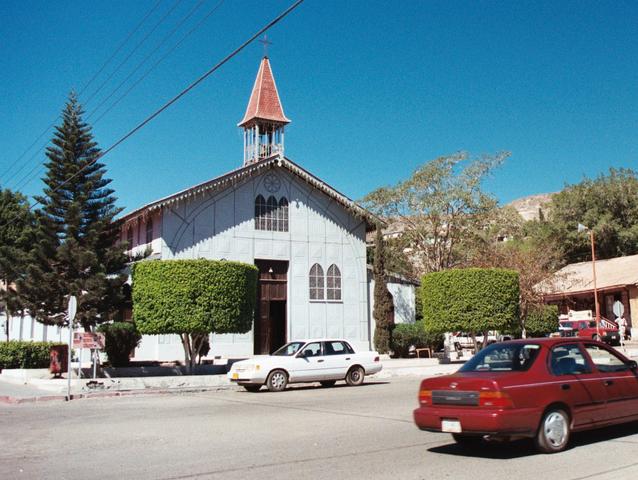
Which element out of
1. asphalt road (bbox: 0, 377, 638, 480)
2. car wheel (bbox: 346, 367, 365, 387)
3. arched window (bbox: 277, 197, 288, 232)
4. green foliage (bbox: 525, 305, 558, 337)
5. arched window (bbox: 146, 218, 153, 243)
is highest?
arched window (bbox: 277, 197, 288, 232)

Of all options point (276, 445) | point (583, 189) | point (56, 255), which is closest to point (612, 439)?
point (276, 445)

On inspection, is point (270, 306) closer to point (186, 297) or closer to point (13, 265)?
point (186, 297)

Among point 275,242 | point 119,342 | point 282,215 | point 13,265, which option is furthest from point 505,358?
point 282,215

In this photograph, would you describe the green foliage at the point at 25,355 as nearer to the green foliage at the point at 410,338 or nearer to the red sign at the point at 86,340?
the red sign at the point at 86,340

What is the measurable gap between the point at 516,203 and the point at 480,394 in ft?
443

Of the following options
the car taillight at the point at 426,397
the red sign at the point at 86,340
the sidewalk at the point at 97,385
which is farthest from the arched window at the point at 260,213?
the car taillight at the point at 426,397

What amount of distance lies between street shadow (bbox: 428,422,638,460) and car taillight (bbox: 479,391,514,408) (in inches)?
32.8

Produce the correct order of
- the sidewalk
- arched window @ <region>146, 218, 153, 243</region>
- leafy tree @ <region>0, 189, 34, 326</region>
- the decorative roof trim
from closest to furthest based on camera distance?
the sidewalk → leafy tree @ <region>0, 189, 34, 326</region> → the decorative roof trim → arched window @ <region>146, 218, 153, 243</region>

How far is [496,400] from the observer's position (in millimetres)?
8344

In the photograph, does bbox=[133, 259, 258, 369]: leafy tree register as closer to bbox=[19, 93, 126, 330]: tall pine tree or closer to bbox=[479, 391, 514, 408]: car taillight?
bbox=[19, 93, 126, 330]: tall pine tree

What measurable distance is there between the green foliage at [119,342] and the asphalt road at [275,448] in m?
10.9

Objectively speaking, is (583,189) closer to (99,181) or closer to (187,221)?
(187,221)

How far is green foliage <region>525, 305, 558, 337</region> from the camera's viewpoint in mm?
39906

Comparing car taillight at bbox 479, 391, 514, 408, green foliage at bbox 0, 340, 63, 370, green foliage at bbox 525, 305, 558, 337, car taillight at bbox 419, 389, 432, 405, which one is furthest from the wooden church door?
car taillight at bbox 479, 391, 514, 408
